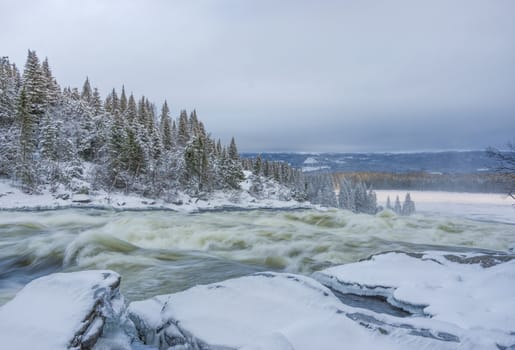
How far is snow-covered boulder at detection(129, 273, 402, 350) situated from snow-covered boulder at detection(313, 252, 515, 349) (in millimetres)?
378

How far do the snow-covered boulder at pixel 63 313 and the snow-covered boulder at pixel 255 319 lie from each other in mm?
443

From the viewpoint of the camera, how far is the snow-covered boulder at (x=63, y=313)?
2805mm

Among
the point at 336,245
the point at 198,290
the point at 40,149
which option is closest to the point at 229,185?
the point at 40,149

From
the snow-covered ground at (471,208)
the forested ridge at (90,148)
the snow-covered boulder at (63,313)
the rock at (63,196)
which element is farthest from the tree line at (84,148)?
the snow-covered ground at (471,208)

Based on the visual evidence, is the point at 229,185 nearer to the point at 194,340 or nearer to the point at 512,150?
the point at 512,150

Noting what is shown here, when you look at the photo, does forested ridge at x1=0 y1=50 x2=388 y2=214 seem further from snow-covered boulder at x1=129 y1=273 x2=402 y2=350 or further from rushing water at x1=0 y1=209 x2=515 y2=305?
snow-covered boulder at x1=129 y1=273 x2=402 y2=350

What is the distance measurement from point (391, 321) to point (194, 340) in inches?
83.9

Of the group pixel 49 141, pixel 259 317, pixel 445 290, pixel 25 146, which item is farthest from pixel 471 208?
pixel 259 317

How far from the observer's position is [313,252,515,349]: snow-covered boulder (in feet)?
11.0

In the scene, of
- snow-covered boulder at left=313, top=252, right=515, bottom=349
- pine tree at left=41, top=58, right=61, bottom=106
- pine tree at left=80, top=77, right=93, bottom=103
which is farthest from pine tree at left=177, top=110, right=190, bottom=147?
snow-covered boulder at left=313, top=252, right=515, bottom=349

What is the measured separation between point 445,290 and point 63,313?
530cm

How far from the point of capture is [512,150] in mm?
10453

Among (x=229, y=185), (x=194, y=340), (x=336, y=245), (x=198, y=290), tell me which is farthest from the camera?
(x=229, y=185)

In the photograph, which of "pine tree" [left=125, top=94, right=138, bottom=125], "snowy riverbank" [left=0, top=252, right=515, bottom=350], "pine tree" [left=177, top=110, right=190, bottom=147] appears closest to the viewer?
"snowy riverbank" [left=0, top=252, right=515, bottom=350]
